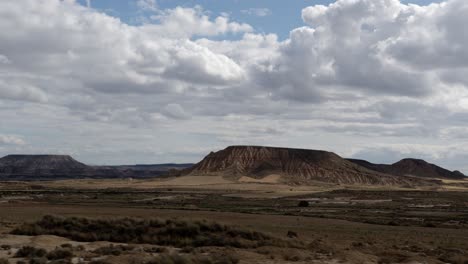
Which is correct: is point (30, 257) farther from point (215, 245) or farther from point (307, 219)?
point (307, 219)

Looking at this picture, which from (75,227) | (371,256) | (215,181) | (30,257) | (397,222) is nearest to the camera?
(30,257)

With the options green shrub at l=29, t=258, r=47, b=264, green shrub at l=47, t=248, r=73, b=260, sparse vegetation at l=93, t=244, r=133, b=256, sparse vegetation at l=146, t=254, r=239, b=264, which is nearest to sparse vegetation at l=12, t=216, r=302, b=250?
sparse vegetation at l=93, t=244, r=133, b=256

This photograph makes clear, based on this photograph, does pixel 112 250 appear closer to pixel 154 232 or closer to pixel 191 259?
pixel 191 259

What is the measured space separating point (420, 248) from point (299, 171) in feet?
540

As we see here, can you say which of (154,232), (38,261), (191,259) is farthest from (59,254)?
(154,232)

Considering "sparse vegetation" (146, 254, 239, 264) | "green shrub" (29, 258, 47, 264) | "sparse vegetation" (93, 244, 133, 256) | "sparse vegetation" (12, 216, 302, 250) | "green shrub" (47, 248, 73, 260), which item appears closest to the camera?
"sparse vegetation" (146, 254, 239, 264)

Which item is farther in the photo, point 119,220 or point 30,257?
point 119,220

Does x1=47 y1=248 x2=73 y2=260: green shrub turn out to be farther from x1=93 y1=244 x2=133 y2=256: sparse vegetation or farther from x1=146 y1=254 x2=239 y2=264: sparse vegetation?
x1=146 y1=254 x2=239 y2=264: sparse vegetation

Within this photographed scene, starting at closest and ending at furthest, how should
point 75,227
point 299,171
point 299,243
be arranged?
point 299,243 < point 75,227 < point 299,171

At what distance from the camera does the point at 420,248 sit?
2870cm

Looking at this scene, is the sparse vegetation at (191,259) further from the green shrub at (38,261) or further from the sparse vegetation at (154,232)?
the sparse vegetation at (154,232)

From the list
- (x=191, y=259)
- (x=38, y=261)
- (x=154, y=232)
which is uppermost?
(x=154, y=232)

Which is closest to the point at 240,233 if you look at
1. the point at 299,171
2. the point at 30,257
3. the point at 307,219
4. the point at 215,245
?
the point at 215,245

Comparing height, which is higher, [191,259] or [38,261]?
[191,259]
